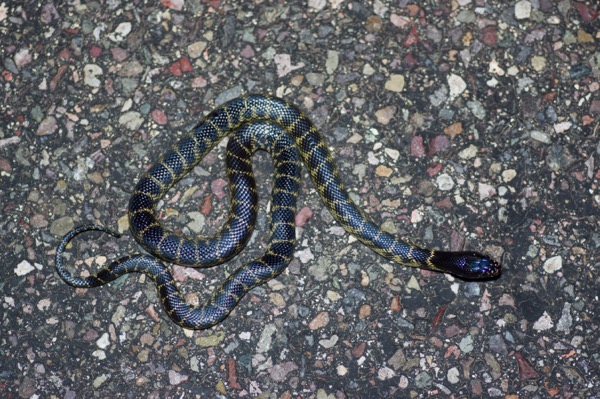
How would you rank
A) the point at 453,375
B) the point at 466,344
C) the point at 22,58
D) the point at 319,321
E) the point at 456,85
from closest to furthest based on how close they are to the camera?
the point at 453,375 → the point at 466,344 → the point at 319,321 → the point at 456,85 → the point at 22,58

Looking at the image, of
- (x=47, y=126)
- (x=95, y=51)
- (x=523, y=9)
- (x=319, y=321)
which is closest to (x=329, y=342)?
(x=319, y=321)

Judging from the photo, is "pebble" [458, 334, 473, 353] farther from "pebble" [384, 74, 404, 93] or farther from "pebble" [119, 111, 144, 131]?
"pebble" [119, 111, 144, 131]

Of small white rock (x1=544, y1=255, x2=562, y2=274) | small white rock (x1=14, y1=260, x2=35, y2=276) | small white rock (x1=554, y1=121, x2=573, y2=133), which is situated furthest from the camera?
small white rock (x1=554, y1=121, x2=573, y2=133)

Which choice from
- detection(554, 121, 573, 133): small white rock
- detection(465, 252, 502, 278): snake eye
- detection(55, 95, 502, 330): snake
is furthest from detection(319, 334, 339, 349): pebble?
detection(554, 121, 573, 133): small white rock

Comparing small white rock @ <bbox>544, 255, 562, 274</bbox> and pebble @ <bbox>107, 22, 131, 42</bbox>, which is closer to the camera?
small white rock @ <bbox>544, 255, 562, 274</bbox>

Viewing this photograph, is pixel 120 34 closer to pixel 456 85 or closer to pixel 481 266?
pixel 456 85
